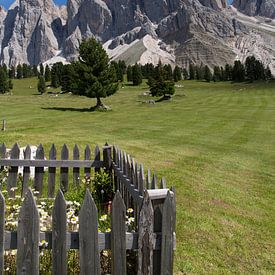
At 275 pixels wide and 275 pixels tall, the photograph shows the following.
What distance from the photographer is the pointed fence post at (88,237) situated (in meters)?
3.97

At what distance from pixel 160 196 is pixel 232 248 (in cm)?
320

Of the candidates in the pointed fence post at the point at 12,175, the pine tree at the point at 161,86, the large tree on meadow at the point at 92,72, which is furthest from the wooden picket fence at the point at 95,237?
the pine tree at the point at 161,86

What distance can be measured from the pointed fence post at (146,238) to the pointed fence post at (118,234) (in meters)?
0.21

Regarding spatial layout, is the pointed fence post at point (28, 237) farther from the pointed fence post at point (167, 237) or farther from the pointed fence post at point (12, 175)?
the pointed fence post at point (12, 175)

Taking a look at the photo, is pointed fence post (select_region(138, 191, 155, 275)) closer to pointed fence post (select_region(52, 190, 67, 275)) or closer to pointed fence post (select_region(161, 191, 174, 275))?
pointed fence post (select_region(161, 191, 174, 275))

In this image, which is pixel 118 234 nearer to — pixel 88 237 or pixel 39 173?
pixel 88 237

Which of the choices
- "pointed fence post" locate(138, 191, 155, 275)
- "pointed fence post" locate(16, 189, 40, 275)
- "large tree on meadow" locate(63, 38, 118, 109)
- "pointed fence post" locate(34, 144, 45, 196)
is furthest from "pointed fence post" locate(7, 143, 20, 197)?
"large tree on meadow" locate(63, 38, 118, 109)

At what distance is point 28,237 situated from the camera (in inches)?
157

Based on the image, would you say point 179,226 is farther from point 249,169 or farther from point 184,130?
point 184,130

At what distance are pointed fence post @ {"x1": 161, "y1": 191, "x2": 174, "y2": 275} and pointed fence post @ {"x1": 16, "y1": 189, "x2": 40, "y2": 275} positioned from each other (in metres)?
1.52

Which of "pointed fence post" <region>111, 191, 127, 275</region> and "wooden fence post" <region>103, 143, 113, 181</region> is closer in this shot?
"pointed fence post" <region>111, 191, 127, 275</region>

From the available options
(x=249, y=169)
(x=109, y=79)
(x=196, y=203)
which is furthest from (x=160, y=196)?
(x=109, y=79)

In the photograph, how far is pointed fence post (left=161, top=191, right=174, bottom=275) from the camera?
4145 mm

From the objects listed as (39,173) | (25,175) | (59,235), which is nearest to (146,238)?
(59,235)
